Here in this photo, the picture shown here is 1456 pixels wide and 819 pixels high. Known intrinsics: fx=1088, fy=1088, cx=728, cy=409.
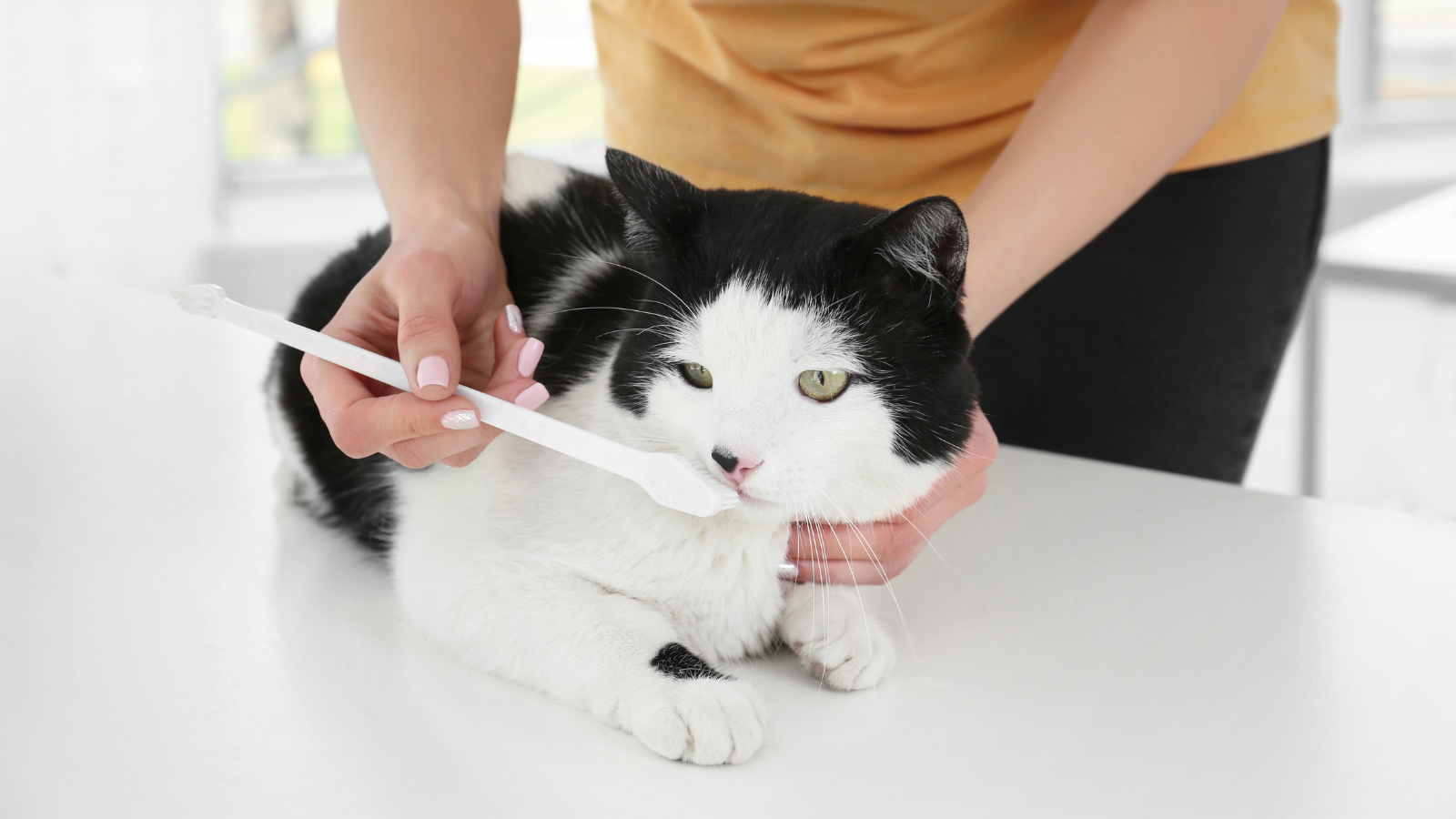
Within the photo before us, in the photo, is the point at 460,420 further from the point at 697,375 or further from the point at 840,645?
the point at 840,645

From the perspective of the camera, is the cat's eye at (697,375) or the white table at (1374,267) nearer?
the cat's eye at (697,375)

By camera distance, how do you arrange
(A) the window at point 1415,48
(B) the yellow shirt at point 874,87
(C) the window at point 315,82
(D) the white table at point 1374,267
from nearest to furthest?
(B) the yellow shirt at point 874,87, (D) the white table at point 1374,267, (C) the window at point 315,82, (A) the window at point 1415,48

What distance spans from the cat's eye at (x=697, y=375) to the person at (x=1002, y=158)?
146 millimetres

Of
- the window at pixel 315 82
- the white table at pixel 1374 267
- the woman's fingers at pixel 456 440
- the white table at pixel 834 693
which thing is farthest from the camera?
the window at pixel 315 82

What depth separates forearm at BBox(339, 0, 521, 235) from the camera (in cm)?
112

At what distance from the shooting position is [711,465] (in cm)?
84

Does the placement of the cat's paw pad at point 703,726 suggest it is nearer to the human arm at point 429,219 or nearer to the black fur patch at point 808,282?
the black fur patch at point 808,282

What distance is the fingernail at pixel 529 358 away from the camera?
3.03ft

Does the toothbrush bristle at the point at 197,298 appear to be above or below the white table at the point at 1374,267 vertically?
below

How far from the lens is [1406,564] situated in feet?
3.63

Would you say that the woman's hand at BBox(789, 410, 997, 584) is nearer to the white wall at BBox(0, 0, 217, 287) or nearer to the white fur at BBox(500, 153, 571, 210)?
the white fur at BBox(500, 153, 571, 210)

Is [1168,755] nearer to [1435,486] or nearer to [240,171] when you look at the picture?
[1435,486]

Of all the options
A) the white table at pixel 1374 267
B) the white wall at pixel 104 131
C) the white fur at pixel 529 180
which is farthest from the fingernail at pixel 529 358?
the white wall at pixel 104 131

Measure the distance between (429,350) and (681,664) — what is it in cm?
32
